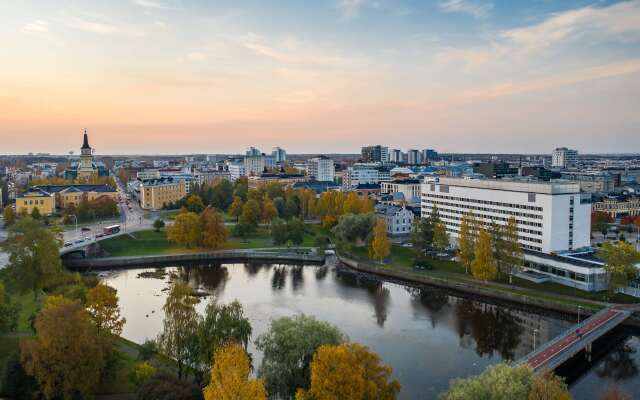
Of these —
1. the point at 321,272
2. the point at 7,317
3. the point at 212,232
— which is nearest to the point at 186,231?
the point at 212,232

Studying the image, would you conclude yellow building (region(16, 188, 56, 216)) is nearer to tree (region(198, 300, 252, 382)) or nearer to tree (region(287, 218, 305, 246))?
tree (region(287, 218, 305, 246))

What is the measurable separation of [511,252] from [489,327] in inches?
313

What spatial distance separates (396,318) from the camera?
3061 cm

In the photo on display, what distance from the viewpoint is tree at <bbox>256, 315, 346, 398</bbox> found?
17.7m

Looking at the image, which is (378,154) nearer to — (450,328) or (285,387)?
(450,328)

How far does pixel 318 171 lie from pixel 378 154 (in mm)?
57525

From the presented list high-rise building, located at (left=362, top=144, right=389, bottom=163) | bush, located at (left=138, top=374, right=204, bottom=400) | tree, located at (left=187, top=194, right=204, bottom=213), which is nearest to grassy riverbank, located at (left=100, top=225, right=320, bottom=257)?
tree, located at (left=187, top=194, right=204, bottom=213)

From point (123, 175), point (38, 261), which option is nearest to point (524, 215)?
point (38, 261)

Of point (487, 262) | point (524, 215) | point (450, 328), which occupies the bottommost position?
point (450, 328)

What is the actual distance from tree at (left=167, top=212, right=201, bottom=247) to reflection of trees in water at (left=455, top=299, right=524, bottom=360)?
26.0 m

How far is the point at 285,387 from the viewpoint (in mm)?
17641

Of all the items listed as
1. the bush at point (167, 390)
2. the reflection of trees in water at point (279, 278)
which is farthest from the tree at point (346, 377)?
the reflection of trees in water at point (279, 278)

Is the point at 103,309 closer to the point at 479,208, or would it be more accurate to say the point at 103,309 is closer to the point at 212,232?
the point at 212,232

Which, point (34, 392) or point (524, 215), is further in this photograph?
point (524, 215)
